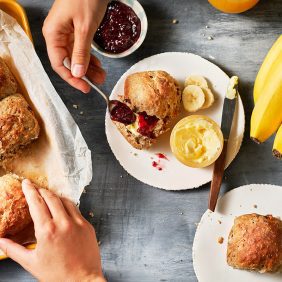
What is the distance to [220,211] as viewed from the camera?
2357 millimetres

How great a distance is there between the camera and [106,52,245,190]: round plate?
7.76 ft

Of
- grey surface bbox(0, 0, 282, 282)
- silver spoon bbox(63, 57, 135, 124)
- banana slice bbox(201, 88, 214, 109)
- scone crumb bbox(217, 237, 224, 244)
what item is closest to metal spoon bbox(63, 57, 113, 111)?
silver spoon bbox(63, 57, 135, 124)

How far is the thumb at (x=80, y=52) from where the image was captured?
7.07 ft

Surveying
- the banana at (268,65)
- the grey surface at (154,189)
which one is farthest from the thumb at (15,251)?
the banana at (268,65)

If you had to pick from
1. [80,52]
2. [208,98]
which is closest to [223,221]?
[208,98]

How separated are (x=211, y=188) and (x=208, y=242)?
0.76ft

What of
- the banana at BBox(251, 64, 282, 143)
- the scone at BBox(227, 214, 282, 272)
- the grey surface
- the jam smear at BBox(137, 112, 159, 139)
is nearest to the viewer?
the banana at BBox(251, 64, 282, 143)

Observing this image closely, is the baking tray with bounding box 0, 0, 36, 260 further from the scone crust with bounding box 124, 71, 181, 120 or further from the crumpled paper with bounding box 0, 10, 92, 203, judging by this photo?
the scone crust with bounding box 124, 71, 181, 120

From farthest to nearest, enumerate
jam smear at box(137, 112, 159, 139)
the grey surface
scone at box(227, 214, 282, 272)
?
the grey surface, jam smear at box(137, 112, 159, 139), scone at box(227, 214, 282, 272)

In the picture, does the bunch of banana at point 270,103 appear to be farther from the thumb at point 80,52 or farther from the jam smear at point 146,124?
the thumb at point 80,52

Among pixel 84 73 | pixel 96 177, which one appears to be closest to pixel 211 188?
pixel 96 177

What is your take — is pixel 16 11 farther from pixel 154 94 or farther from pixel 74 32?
pixel 154 94

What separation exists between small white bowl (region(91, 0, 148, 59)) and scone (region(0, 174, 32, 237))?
0.67 metres

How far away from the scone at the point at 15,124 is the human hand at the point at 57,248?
0.24 m
